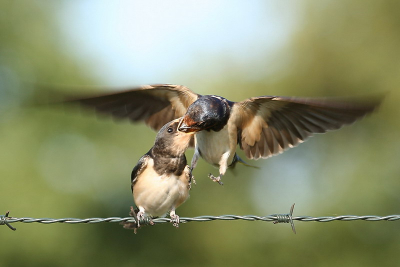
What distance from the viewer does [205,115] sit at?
7141 mm

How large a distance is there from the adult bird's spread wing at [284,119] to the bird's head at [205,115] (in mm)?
517

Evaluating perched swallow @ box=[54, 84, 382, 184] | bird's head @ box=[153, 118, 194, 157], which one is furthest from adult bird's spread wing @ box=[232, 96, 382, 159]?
bird's head @ box=[153, 118, 194, 157]

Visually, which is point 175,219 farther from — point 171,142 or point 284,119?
point 284,119

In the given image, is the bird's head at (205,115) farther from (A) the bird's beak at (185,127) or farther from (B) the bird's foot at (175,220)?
(B) the bird's foot at (175,220)

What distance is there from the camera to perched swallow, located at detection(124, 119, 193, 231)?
6.58 metres

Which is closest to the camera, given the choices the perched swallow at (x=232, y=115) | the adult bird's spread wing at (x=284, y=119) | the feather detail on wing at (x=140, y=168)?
the feather detail on wing at (x=140, y=168)

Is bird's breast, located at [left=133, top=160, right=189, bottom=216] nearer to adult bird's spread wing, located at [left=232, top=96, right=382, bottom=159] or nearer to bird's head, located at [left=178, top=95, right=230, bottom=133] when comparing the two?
bird's head, located at [left=178, top=95, right=230, bottom=133]

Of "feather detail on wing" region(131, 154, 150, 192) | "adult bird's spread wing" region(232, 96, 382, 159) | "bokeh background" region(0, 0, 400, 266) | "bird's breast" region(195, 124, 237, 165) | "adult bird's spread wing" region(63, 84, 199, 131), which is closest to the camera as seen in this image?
"feather detail on wing" region(131, 154, 150, 192)

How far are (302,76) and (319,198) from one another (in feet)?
20.5

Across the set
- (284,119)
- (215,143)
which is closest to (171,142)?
(215,143)

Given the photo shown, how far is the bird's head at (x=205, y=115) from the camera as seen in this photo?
22.9 feet

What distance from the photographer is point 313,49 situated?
29047 millimetres

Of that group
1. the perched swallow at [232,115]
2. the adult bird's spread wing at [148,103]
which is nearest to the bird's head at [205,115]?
the perched swallow at [232,115]

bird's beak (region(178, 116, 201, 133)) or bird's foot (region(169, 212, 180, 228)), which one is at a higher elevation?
bird's beak (region(178, 116, 201, 133))
